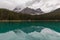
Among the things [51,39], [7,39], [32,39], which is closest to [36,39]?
[32,39]

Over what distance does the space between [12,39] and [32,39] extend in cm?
323

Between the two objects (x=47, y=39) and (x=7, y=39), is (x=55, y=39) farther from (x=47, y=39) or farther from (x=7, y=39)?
(x=7, y=39)

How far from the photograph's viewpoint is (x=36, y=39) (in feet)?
90.3

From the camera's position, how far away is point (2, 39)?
2731 centimetres

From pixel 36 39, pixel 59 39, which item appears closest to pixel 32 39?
pixel 36 39

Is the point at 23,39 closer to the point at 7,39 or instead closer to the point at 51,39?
the point at 7,39

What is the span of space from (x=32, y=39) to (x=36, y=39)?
2.16 feet

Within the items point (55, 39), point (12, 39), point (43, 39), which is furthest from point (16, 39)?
point (55, 39)

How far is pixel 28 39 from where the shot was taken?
1067 inches

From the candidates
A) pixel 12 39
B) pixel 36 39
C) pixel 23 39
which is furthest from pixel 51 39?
pixel 12 39

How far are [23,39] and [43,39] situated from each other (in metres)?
3.23

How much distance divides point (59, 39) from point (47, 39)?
2059 mm

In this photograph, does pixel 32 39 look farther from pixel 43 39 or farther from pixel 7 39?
pixel 7 39

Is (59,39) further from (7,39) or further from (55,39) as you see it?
(7,39)
